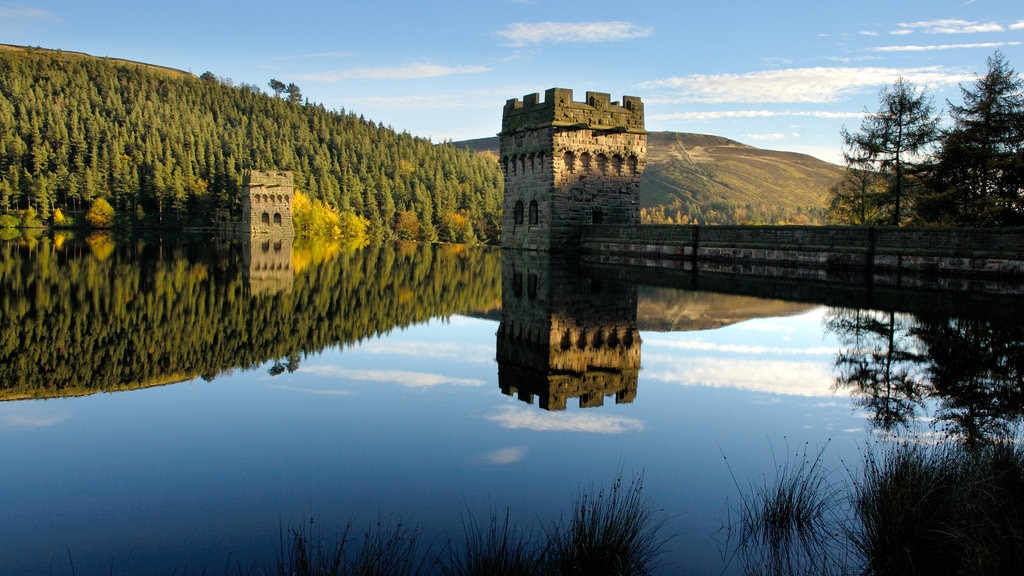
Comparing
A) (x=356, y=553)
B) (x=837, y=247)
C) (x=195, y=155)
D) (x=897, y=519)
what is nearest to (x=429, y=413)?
(x=356, y=553)

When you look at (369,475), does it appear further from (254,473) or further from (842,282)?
(842,282)

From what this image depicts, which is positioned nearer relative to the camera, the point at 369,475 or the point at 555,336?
the point at 369,475

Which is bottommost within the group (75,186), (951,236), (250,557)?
(250,557)

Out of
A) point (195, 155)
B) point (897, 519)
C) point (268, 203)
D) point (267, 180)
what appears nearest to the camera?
point (897, 519)

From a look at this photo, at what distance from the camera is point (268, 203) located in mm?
81125

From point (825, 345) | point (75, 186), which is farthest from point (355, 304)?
point (75, 186)

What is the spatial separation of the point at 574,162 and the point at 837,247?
1624 cm

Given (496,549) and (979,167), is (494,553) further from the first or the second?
(979,167)

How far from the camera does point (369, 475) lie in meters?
5.82

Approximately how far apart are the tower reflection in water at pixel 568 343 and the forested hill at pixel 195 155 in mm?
65344

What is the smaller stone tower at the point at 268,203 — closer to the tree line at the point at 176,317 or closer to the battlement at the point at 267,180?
the battlement at the point at 267,180

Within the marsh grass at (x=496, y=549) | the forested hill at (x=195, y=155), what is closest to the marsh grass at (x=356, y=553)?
the marsh grass at (x=496, y=549)

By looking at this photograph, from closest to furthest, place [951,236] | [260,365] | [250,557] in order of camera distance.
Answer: [250,557] → [260,365] → [951,236]

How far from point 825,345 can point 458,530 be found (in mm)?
9230
